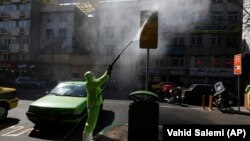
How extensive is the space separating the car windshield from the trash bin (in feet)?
13.6

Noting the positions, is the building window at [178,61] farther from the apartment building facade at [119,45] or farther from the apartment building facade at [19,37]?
the apartment building facade at [19,37]

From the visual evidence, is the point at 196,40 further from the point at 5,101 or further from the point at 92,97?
the point at 92,97

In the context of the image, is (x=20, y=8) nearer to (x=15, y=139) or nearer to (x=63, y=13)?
(x=63, y=13)

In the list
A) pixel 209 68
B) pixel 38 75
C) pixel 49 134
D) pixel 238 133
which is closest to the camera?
pixel 238 133

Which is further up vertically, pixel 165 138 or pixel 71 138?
pixel 165 138

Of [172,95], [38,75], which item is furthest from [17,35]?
[172,95]

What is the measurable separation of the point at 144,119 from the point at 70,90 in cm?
490

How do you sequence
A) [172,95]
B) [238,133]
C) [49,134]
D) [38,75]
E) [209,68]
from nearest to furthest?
1. [238,133]
2. [49,134]
3. [172,95]
4. [209,68]
5. [38,75]

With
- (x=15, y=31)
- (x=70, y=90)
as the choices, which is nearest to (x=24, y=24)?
(x=15, y=31)

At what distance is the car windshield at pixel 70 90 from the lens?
36.6ft

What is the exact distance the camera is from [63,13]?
51.5 meters

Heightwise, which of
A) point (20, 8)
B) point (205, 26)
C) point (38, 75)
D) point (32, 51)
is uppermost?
point (20, 8)

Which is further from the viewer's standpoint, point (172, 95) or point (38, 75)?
point (38, 75)

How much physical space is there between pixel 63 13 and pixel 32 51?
7.85 metres
